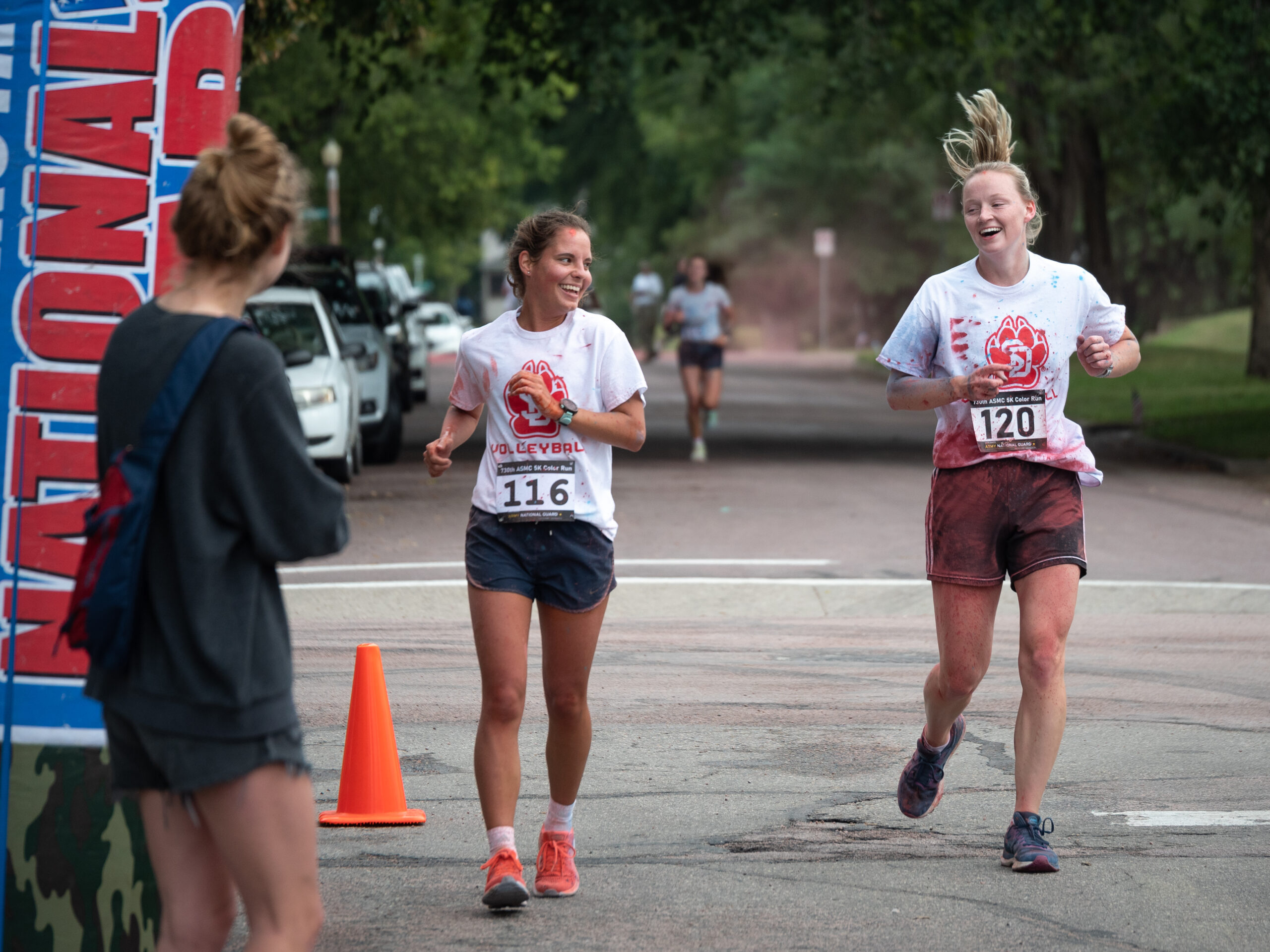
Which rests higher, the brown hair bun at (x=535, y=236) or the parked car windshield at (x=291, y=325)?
the brown hair bun at (x=535, y=236)

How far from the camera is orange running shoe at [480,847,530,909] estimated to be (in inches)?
187

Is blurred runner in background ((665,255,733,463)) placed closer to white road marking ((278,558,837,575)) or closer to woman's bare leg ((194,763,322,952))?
white road marking ((278,558,837,575))

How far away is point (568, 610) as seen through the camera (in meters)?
4.85

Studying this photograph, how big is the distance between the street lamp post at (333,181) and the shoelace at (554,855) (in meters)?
32.4

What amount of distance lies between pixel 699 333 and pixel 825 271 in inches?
1491

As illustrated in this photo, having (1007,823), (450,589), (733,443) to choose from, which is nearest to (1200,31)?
(733,443)

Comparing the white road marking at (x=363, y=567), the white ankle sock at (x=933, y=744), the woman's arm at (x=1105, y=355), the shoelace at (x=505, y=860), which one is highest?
the woman's arm at (x=1105, y=355)

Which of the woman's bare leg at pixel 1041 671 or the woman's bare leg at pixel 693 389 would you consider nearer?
the woman's bare leg at pixel 1041 671

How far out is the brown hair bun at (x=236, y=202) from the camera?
3033 millimetres

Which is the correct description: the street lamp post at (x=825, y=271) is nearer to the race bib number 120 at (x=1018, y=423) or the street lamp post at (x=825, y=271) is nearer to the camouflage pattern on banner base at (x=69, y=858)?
the race bib number 120 at (x=1018, y=423)

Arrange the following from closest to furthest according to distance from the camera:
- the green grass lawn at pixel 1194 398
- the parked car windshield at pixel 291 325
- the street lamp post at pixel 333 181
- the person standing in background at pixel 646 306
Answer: the parked car windshield at pixel 291 325 → the green grass lawn at pixel 1194 398 → the street lamp post at pixel 333 181 → the person standing in background at pixel 646 306

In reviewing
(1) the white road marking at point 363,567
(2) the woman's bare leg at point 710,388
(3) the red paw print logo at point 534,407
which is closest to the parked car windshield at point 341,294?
(2) the woman's bare leg at point 710,388

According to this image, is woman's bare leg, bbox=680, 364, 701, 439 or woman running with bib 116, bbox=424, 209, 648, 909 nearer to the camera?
woman running with bib 116, bbox=424, 209, 648, 909

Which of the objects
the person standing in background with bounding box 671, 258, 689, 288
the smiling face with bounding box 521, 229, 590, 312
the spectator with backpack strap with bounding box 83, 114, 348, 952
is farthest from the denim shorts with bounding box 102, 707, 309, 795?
the person standing in background with bounding box 671, 258, 689, 288
